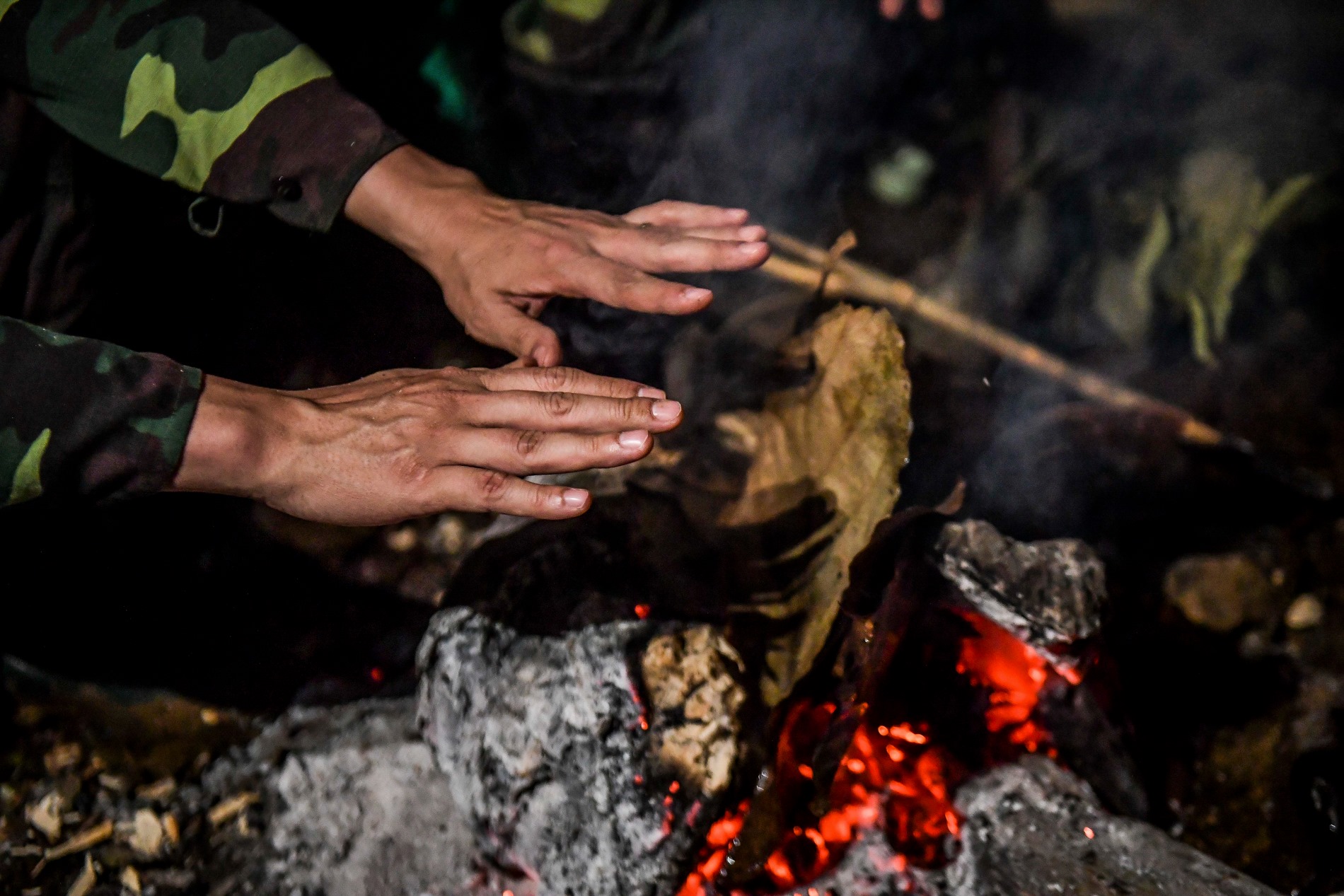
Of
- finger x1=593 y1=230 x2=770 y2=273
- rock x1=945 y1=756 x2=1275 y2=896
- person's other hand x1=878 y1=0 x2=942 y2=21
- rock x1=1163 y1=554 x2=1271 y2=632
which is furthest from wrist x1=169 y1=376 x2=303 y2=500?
person's other hand x1=878 y1=0 x2=942 y2=21

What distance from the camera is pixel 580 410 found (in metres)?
1.47

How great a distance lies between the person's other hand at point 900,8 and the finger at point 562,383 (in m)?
3.25

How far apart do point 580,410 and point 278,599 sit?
3.58 ft

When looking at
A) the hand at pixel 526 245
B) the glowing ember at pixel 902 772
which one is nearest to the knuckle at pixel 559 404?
the hand at pixel 526 245

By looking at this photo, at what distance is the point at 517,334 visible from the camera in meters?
1.73

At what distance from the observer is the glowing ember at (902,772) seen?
1854 millimetres

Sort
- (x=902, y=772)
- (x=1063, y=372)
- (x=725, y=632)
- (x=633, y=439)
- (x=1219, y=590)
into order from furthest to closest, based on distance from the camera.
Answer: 1. (x=1063, y=372)
2. (x=1219, y=590)
3. (x=902, y=772)
4. (x=725, y=632)
5. (x=633, y=439)

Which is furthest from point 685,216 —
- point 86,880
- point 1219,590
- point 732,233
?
point 1219,590

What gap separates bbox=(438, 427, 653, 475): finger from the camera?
143cm

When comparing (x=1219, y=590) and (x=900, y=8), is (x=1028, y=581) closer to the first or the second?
(x=1219, y=590)

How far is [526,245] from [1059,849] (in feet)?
6.44

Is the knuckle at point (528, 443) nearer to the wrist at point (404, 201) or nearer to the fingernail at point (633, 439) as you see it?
the fingernail at point (633, 439)

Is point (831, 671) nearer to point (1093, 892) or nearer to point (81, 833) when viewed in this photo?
point (1093, 892)

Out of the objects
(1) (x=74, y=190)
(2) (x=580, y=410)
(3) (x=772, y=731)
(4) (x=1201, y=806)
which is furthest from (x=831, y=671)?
(1) (x=74, y=190)
